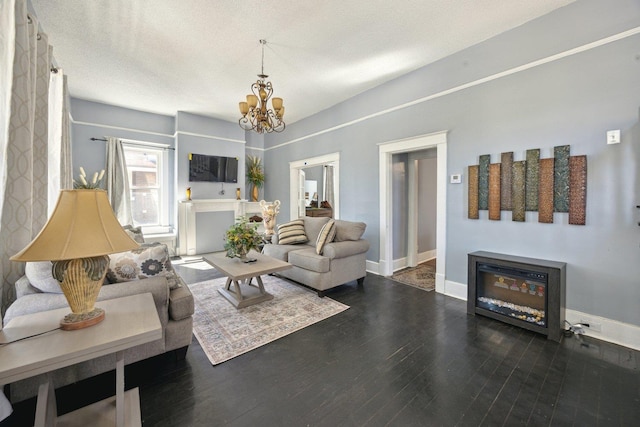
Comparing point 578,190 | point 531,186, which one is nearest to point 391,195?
point 531,186

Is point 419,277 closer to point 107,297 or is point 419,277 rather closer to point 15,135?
point 107,297

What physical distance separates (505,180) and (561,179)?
0.48 m

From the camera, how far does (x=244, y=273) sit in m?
2.87

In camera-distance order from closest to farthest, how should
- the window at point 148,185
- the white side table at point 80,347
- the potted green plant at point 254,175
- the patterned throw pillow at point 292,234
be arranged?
the white side table at point 80,347 → the patterned throw pillow at point 292,234 → the window at point 148,185 → the potted green plant at point 254,175

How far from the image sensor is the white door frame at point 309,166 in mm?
5223

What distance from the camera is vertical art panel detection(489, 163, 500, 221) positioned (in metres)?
3.06

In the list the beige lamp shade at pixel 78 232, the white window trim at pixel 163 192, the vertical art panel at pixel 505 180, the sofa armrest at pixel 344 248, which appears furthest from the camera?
the white window trim at pixel 163 192

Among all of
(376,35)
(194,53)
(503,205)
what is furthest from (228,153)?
(503,205)

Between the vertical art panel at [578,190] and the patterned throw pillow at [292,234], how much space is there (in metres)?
3.32

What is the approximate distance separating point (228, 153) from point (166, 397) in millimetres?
5593

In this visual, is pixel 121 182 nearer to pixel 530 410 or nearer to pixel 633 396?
pixel 530 410

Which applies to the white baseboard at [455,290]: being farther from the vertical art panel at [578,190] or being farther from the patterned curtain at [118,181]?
the patterned curtain at [118,181]

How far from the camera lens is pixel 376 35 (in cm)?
304

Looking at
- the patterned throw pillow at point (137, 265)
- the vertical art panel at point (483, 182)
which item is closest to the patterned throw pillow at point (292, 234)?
the patterned throw pillow at point (137, 265)
